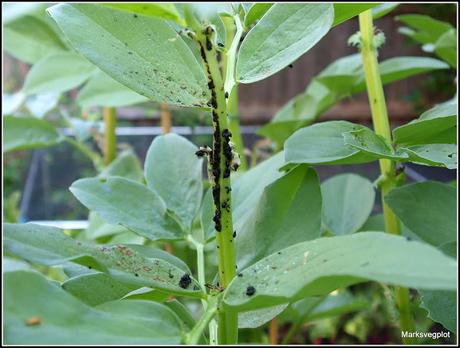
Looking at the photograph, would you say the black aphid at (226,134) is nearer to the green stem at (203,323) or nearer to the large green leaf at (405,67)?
the green stem at (203,323)

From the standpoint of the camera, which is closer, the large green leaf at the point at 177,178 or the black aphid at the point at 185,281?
the black aphid at the point at 185,281

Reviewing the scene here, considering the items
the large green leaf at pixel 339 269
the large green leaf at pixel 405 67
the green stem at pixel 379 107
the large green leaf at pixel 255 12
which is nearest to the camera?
the large green leaf at pixel 339 269

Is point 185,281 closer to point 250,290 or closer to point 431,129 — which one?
point 250,290

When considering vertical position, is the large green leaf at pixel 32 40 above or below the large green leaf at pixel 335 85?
above

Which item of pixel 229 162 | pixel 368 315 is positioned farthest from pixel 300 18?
pixel 368 315

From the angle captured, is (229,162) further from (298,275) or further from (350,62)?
(350,62)

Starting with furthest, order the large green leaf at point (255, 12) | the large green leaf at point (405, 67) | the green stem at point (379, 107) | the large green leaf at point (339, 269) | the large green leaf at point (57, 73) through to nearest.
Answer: the large green leaf at point (57, 73)
the large green leaf at point (405, 67)
the green stem at point (379, 107)
the large green leaf at point (255, 12)
the large green leaf at point (339, 269)

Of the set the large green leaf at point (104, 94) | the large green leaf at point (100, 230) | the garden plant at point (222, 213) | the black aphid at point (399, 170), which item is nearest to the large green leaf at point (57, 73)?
the large green leaf at point (104, 94)
